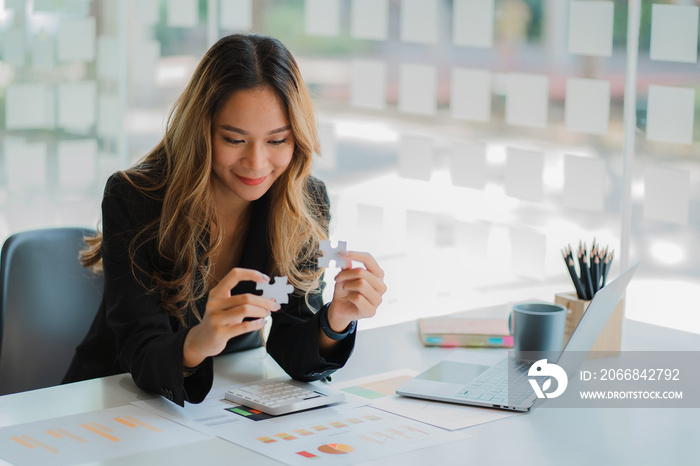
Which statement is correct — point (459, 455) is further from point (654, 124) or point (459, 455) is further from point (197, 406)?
point (654, 124)

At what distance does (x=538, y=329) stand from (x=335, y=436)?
64cm

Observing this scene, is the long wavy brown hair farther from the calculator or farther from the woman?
the calculator

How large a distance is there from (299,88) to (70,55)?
126 inches

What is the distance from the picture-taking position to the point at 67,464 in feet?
4.51

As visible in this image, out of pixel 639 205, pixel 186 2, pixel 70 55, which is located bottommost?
pixel 639 205

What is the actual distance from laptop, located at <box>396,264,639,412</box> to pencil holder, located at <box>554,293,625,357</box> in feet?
0.28

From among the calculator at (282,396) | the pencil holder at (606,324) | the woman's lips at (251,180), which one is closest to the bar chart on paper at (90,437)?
the calculator at (282,396)

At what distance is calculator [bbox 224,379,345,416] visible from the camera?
1630 millimetres

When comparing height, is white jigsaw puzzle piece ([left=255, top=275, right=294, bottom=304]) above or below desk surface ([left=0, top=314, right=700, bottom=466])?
above

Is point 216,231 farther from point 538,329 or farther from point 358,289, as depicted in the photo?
point 538,329

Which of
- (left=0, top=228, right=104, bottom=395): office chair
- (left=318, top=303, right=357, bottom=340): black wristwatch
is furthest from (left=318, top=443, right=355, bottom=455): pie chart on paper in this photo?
(left=0, top=228, right=104, bottom=395): office chair

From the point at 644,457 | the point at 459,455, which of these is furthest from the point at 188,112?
the point at 644,457

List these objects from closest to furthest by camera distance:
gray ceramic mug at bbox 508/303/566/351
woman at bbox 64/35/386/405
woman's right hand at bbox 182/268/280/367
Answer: woman's right hand at bbox 182/268/280/367, woman at bbox 64/35/386/405, gray ceramic mug at bbox 508/303/566/351

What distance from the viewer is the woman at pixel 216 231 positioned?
178 centimetres
